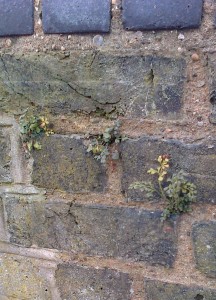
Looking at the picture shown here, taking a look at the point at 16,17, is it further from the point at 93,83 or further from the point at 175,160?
the point at 175,160

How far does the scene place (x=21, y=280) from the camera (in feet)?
3.27

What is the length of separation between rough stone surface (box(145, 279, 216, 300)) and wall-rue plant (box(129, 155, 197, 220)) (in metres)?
0.15

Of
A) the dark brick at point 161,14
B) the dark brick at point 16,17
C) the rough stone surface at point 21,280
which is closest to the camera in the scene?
the dark brick at point 161,14

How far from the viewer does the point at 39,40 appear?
0.84 metres

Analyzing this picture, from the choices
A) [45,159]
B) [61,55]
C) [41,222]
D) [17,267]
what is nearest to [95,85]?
[61,55]

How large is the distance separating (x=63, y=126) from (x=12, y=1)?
271 mm

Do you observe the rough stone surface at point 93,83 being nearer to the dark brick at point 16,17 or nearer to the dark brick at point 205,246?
the dark brick at point 16,17

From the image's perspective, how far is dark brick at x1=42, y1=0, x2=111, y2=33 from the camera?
77 cm

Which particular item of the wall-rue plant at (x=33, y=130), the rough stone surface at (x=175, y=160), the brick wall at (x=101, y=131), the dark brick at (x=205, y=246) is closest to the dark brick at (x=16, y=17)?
the brick wall at (x=101, y=131)

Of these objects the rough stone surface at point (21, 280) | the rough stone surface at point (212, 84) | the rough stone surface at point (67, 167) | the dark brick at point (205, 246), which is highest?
the rough stone surface at point (212, 84)

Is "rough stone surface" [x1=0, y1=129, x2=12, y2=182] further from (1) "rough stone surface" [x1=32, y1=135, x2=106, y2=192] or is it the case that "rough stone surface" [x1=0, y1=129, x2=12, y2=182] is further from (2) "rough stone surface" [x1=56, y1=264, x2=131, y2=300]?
(2) "rough stone surface" [x1=56, y1=264, x2=131, y2=300]

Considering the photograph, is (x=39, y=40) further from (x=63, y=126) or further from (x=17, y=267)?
(x=17, y=267)

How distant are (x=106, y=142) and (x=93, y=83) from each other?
0.12 metres

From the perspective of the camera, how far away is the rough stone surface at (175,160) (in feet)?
2.52
